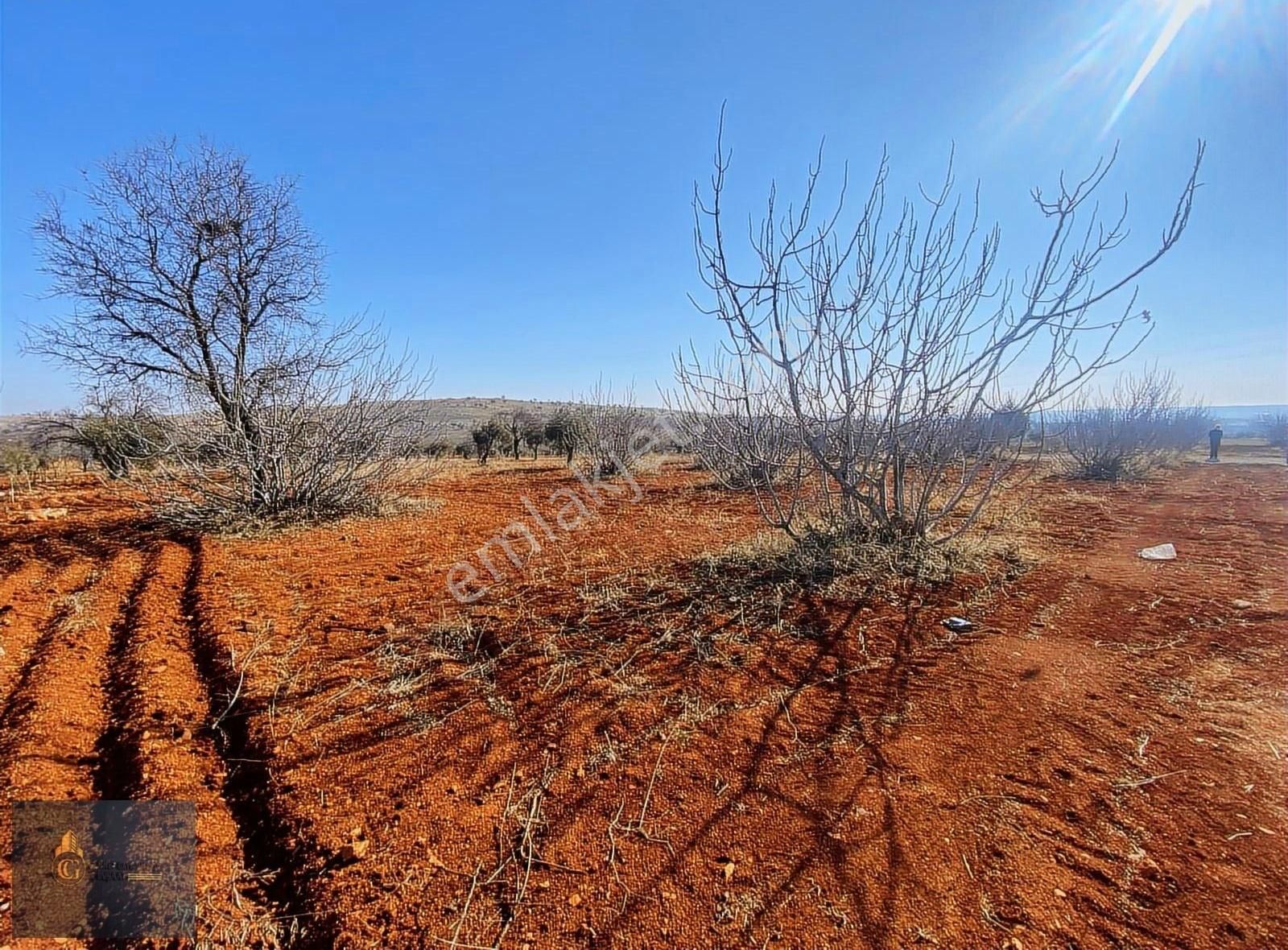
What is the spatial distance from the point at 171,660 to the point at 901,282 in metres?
4.79

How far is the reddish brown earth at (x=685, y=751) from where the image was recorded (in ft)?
4.14

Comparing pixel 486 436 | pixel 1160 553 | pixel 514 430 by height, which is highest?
pixel 514 430

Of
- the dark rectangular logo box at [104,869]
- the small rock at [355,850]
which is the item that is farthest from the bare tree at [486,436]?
the small rock at [355,850]

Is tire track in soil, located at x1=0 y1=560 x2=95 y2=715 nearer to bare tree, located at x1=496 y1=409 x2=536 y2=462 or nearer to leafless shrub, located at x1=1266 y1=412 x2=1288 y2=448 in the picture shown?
bare tree, located at x1=496 y1=409 x2=536 y2=462

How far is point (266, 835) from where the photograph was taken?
60.3 inches

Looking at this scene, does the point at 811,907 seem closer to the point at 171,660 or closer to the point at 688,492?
the point at 171,660

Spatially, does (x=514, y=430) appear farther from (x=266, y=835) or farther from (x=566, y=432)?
(x=266, y=835)

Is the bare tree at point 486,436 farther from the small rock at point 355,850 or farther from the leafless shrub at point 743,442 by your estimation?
the small rock at point 355,850

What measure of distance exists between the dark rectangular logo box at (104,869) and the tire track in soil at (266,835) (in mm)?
135

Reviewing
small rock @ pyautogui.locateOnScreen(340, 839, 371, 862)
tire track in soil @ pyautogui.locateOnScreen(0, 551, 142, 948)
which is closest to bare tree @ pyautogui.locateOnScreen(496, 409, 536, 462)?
tire track in soil @ pyautogui.locateOnScreen(0, 551, 142, 948)

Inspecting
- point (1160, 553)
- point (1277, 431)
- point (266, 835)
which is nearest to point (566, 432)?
point (1160, 553)

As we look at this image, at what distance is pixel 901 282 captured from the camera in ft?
11.4

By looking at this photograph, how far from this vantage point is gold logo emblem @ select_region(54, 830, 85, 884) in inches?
53.2

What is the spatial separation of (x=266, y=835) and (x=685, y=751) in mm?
1335
